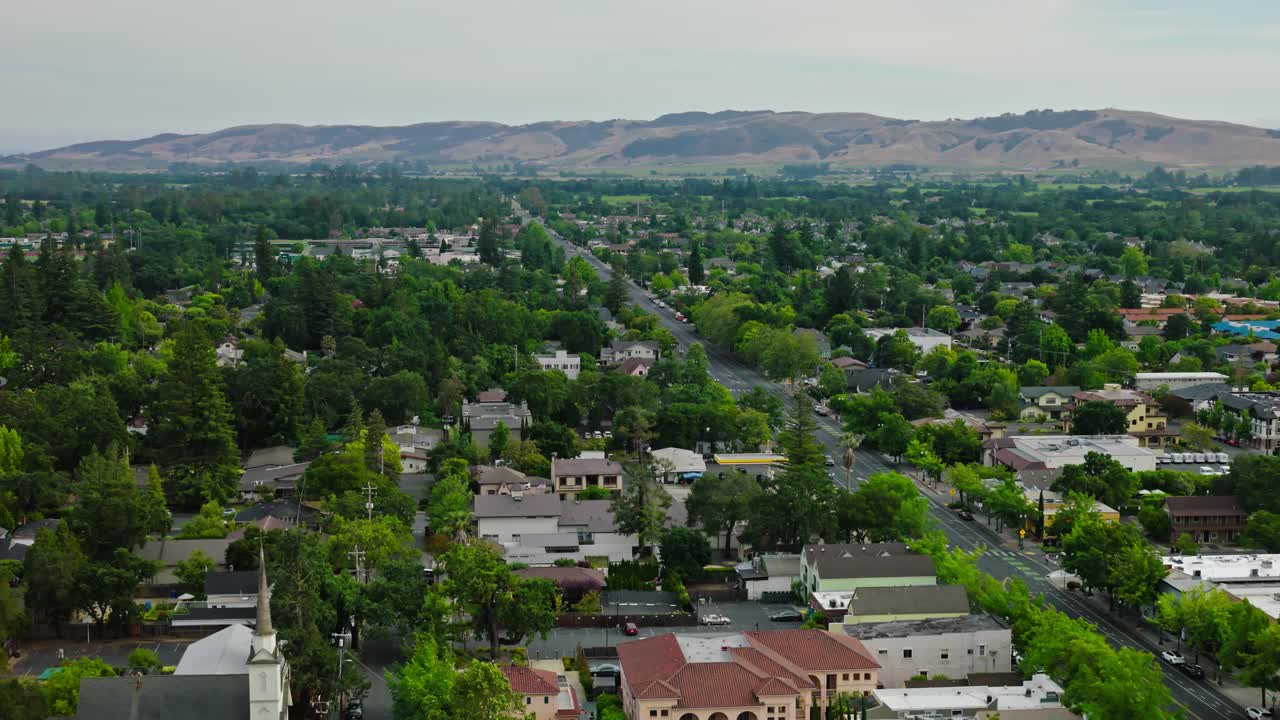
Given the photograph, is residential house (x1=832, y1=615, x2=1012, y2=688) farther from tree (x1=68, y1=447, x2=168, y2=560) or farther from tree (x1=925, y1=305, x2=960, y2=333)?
tree (x1=925, y1=305, x2=960, y2=333)

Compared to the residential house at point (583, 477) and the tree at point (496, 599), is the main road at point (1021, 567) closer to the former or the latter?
the residential house at point (583, 477)

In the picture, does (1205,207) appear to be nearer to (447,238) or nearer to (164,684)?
(447,238)

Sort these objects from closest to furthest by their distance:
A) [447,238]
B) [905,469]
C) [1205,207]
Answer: [905,469] → [447,238] → [1205,207]

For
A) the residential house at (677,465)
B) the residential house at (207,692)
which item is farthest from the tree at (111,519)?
the residential house at (677,465)

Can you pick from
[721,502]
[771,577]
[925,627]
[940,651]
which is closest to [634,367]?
A: [721,502]

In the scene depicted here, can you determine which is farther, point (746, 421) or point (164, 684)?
point (746, 421)

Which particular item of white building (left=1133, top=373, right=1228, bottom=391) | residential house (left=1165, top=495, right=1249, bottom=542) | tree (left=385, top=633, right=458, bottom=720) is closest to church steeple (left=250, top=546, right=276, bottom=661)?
tree (left=385, top=633, right=458, bottom=720)

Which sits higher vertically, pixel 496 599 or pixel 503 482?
pixel 496 599

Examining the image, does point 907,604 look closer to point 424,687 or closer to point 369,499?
point 424,687

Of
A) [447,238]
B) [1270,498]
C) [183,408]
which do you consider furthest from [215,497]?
[447,238]
